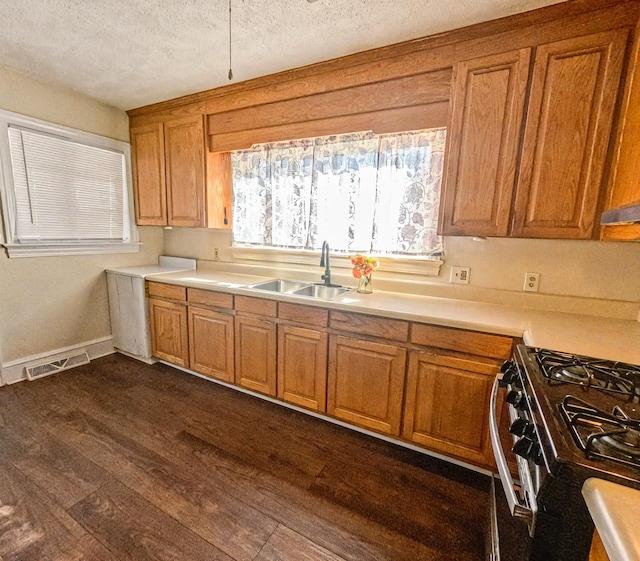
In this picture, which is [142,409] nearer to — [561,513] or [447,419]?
[447,419]

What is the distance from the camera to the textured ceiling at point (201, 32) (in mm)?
1584

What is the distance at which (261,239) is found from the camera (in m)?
2.87

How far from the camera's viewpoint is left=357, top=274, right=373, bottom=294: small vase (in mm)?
2238

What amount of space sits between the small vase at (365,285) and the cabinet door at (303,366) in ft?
1.52

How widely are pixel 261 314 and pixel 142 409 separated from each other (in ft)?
3.66

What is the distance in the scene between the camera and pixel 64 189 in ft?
8.86

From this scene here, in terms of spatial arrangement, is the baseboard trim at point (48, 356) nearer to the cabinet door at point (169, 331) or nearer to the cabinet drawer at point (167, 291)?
the cabinet door at point (169, 331)

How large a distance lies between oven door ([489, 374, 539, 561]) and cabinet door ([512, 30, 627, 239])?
106cm

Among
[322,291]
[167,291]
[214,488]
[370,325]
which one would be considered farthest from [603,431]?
[167,291]

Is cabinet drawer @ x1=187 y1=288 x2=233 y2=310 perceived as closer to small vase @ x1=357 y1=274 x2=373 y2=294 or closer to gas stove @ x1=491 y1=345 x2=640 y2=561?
small vase @ x1=357 y1=274 x2=373 y2=294

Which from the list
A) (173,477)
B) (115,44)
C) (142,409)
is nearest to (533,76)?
(115,44)

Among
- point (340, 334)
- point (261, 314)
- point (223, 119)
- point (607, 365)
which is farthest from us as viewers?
point (223, 119)

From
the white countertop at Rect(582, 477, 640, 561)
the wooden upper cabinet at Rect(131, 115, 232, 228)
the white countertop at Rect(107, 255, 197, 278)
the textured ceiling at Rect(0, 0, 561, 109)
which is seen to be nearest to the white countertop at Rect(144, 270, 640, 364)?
the white countertop at Rect(582, 477, 640, 561)

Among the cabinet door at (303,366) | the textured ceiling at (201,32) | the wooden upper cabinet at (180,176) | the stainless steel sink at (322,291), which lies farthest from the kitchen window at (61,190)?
the cabinet door at (303,366)
